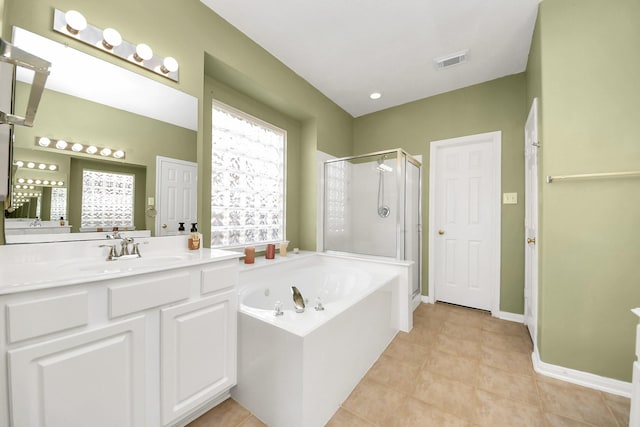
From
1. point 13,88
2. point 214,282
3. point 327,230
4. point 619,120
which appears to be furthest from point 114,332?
point 619,120

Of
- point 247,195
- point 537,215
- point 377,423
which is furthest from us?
point 247,195

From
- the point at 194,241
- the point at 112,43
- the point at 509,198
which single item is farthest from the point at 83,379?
the point at 509,198

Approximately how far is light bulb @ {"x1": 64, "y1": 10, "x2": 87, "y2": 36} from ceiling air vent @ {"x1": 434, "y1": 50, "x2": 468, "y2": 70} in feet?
8.66

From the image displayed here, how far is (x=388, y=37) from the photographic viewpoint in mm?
2119

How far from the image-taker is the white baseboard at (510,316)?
259 cm

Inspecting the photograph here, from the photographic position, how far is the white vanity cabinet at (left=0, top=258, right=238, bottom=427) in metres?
0.82

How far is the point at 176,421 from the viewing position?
1.23 m

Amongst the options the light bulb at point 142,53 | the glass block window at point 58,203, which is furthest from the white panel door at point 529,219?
the glass block window at point 58,203

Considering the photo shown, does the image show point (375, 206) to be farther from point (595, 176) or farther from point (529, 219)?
point (595, 176)

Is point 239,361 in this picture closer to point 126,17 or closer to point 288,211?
point 288,211

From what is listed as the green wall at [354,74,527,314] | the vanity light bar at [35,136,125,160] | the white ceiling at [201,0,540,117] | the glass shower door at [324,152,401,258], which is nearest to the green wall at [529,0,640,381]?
the white ceiling at [201,0,540,117]

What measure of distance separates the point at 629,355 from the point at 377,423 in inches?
63.4

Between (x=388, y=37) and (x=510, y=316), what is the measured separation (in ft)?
9.90

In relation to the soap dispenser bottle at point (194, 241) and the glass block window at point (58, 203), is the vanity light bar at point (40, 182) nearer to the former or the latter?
the glass block window at point (58, 203)
